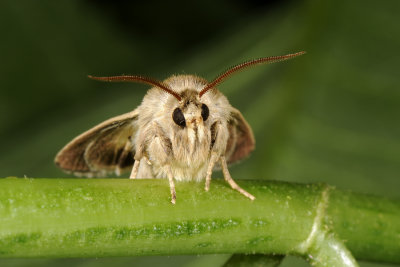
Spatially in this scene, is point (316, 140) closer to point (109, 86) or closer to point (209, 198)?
point (109, 86)

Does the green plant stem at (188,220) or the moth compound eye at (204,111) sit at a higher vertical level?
the moth compound eye at (204,111)

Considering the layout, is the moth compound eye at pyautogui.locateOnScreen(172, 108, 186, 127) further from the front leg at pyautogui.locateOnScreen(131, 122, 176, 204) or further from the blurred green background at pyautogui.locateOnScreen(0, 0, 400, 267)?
the blurred green background at pyautogui.locateOnScreen(0, 0, 400, 267)

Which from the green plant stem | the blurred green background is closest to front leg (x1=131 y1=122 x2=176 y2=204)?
the green plant stem

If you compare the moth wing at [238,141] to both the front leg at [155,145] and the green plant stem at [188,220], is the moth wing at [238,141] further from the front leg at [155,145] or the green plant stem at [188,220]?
the green plant stem at [188,220]

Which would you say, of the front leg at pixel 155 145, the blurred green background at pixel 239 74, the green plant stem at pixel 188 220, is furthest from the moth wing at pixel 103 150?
the green plant stem at pixel 188 220

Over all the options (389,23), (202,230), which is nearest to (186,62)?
(389,23)

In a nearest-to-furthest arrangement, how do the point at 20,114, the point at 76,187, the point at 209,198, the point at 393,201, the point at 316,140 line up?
the point at 76,187 < the point at 209,198 < the point at 393,201 < the point at 316,140 < the point at 20,114

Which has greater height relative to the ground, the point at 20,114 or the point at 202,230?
the point at 20,114
